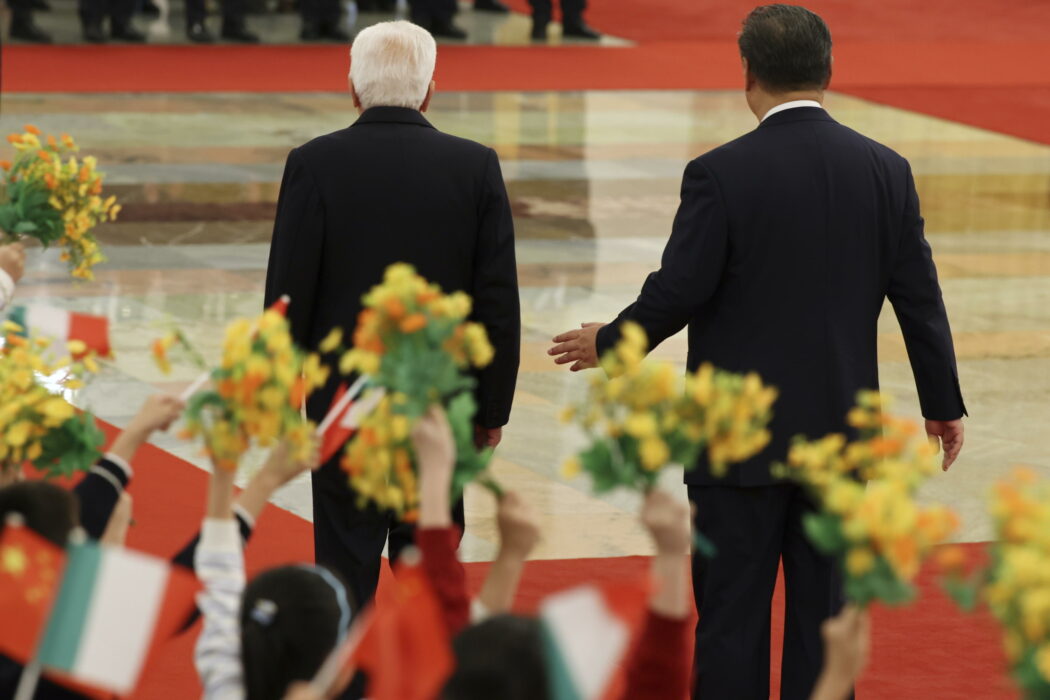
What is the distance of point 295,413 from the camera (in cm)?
267

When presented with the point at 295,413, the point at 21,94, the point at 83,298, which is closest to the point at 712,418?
the point at 295,413

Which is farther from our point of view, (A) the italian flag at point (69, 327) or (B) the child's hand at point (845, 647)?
(A) the italian flag at point (69, 327)

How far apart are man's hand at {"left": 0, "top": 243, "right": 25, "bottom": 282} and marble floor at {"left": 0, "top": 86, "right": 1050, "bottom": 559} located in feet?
7.13

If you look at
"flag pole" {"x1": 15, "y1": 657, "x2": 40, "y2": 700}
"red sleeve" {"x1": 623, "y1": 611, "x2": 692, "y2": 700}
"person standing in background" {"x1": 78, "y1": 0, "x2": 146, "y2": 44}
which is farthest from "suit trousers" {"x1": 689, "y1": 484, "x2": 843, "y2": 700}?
"person standing in background" {"x1": 78, "y1": 0, "x2": 146, "y2": 44}

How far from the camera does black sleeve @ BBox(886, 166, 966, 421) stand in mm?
4160

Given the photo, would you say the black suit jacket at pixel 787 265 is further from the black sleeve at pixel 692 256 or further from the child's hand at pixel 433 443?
the child's hand at pixel 433 443

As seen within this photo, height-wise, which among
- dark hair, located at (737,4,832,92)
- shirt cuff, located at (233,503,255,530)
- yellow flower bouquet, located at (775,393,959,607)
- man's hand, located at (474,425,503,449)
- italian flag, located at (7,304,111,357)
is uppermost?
dark hair, located at (737,4,832,92)

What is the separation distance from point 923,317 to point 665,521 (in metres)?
1.91

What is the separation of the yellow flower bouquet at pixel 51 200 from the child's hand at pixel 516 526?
1.67 m

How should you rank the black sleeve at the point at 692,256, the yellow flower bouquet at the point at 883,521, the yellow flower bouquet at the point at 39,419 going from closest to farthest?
Result: 1. the yellow flower bouquet at the point at 883,521
2. the yellow flower bouquet at the point at 39,419
3. the black sleeve at the point at 692,256

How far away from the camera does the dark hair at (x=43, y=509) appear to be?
9.01 ft

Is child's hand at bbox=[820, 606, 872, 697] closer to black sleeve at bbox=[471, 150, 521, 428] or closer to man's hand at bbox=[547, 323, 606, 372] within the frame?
man's hand at bbox=[547, 323, 606, 372]

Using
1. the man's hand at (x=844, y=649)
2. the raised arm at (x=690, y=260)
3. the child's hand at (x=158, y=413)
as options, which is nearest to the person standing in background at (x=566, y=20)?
the raised arm at (x=690, y=260)

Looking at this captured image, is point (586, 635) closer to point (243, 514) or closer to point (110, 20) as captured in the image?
point (243, 514)
